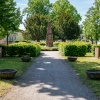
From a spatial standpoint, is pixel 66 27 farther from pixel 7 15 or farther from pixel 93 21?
pixel 7 15

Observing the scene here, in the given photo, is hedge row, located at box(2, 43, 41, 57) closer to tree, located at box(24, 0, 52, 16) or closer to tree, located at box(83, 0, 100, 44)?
tree, located at box(83, 0, 100, 44)

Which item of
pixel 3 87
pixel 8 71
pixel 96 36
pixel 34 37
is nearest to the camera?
pixel 3 87

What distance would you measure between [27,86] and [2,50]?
1959 cm

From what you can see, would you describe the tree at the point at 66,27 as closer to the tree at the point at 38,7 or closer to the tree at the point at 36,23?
the tree at the point at 36,23

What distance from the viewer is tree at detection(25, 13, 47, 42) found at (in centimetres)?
7000

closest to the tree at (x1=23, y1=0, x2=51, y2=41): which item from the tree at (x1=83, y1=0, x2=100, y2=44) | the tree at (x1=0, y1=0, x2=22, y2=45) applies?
the tree at (x1=83, y1=0, x2=100, y2=44)

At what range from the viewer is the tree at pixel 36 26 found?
7000cm

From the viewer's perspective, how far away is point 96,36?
5234 cm

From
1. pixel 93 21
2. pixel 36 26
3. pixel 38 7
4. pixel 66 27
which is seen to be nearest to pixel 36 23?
pixel 36 26

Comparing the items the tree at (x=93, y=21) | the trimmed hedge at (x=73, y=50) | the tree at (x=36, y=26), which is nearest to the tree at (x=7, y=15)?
the trimmed hedge at (x=73, y=50)

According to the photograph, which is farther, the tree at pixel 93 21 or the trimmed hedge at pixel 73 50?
the tree at pixel 93 21

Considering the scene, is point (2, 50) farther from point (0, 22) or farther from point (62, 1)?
point (62, 1)

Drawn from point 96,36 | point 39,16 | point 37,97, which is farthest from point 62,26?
point 37,97

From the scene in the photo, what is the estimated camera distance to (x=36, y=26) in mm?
70312
